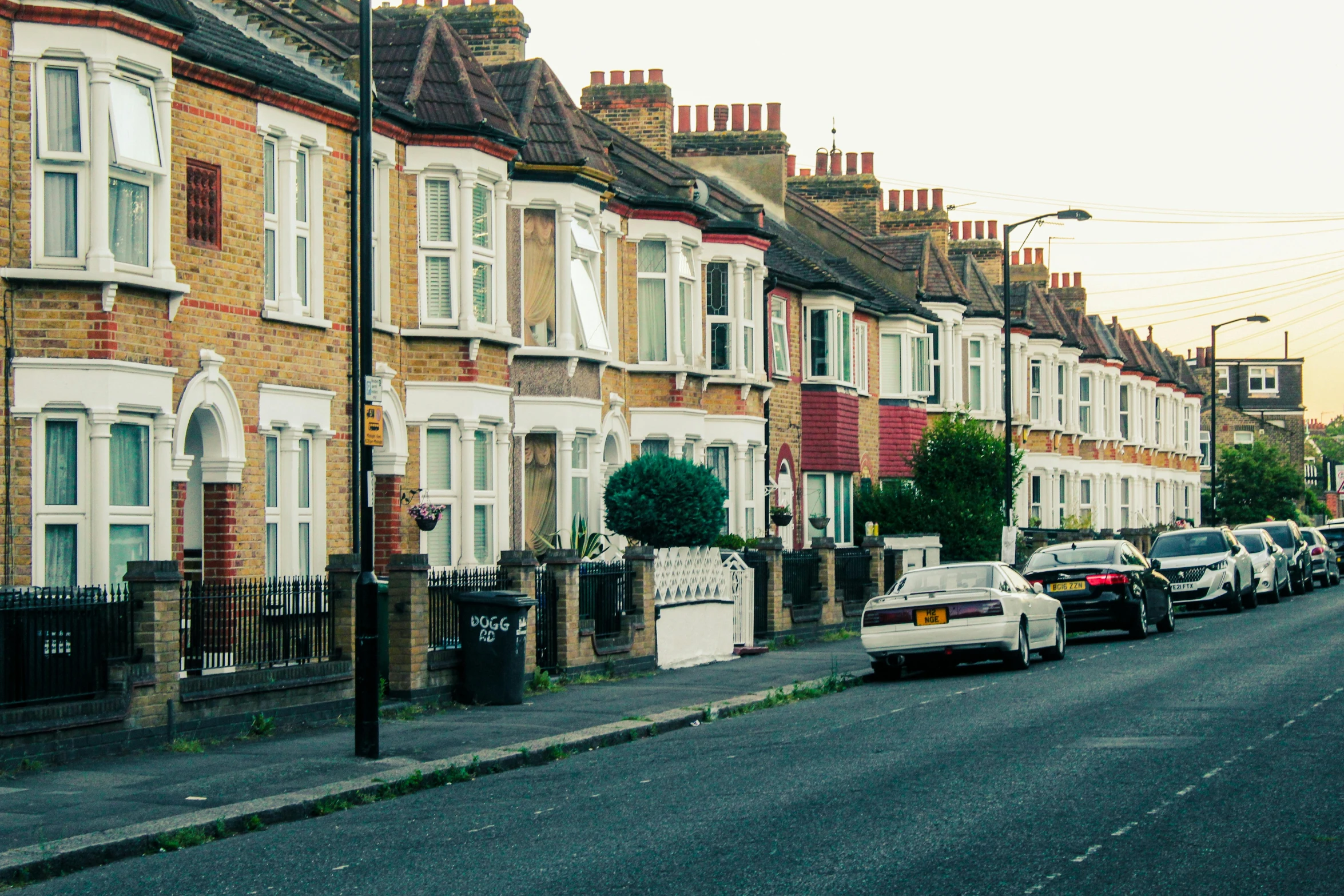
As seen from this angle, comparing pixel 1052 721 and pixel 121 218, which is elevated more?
pixel 121 218

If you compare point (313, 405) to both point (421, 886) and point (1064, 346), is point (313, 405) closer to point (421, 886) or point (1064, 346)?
point (421, 886)

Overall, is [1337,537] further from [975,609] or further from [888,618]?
[888,618]

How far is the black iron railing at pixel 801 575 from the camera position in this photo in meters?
29.0

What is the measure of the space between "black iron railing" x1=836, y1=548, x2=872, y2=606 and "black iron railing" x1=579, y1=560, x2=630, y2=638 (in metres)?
8.93

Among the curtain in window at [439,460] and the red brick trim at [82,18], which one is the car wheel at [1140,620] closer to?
the curtain in window at [439,460]

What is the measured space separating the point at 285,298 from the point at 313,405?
138 cm

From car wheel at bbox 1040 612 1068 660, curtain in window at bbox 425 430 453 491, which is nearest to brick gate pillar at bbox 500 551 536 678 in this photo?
curtain in window at bbox 425 430 453 491

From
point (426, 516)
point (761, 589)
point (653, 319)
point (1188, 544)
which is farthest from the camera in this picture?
point (1188, 544)

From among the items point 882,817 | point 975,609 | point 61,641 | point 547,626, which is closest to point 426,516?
point 547,626

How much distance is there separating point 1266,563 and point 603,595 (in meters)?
20.1

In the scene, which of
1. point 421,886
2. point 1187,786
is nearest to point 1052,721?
point 1187,786

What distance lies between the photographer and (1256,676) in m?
19.7

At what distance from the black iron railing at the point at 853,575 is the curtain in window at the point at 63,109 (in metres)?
17.6

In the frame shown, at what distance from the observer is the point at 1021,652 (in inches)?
866
